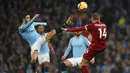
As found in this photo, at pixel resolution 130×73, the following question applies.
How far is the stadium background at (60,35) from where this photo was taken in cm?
2061

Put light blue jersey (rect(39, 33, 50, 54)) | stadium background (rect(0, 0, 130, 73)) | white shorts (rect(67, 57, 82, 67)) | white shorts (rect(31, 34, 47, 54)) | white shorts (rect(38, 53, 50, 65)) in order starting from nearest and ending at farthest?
white shorts (rect(31, 34, 47, 54)) < white shorts (rect(67, 57, 82, 67)) < white shorts (rect(38, 53, 50, 65)) < light blue jersey (rect(39, 33, 50, 54)) < stadium background (rect(0, 0, 130, 73))

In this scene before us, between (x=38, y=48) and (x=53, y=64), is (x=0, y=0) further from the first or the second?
(x=38, y=48)

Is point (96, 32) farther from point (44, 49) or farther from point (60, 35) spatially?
point (60, 35)

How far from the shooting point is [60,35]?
2248 centimetres

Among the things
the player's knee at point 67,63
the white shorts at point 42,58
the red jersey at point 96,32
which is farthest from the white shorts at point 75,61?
the red jersey at point 96,32

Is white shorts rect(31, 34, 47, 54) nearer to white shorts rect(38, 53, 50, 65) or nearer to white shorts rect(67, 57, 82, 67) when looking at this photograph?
white shorts rect(38, 53, 50, 65)

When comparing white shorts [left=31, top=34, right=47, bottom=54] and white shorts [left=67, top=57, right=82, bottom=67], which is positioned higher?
white shorts [left=31, top=34, right=47, bottom=54]

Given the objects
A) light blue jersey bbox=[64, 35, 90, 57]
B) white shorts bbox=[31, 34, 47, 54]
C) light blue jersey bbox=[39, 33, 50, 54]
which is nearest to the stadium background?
light blue jersey bbox=[39, 33, 50, 54]

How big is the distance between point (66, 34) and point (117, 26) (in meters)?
2.64

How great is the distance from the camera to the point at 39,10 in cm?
2414

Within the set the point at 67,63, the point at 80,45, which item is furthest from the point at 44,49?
the point at 80,45

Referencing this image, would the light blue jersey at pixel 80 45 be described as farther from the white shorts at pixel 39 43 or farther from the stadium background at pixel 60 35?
the stadium background at pixel 60 35

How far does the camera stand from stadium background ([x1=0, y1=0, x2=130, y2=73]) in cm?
2061

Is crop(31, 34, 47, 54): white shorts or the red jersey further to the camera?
crop(31, 34, 47, 54): white shorts
